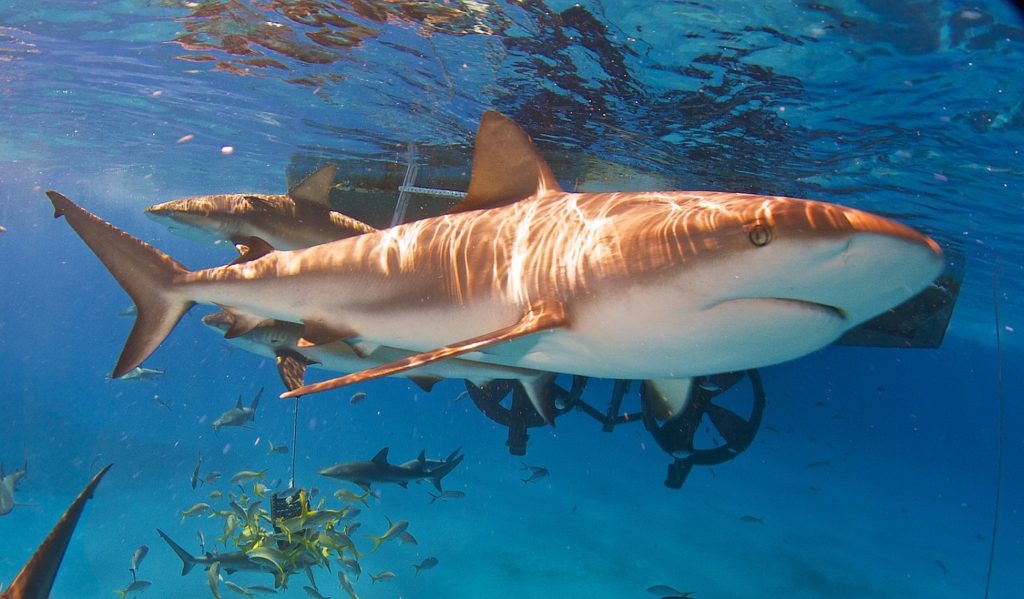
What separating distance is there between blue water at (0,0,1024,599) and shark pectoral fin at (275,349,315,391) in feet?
17.4

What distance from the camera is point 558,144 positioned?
13.2m

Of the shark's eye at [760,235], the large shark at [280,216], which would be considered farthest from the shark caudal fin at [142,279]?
the shark's eye at [760,235]

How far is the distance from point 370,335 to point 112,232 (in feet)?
6.38

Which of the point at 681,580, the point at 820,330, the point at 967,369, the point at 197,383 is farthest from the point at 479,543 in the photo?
the point at 197,383

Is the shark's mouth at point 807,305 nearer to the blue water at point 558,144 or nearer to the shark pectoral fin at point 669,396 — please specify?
the shark pectoral fin at point 669,396

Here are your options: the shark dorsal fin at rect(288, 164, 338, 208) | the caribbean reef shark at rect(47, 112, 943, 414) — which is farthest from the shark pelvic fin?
the shark dorsal fin at rect(288, 164, 338, 208)

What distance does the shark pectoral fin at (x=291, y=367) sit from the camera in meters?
4.99

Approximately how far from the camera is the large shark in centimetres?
669

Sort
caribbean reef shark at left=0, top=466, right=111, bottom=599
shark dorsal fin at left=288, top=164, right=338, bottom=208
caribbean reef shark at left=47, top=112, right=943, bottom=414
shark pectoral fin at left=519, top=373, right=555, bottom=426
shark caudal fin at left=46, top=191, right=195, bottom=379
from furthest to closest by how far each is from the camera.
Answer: shark dorsal fin at left=288, top=164, right=338, bottom=208 < shark pectoral fin at left=519, top=373, right=555, bottom=426 < shark caudal fin at left=46, top=191, right=195, bottom=379 < caribbean reef shark at left=0, top=466, right=111, bottom=599 < caribbean reef shark at left=47, top=112, right=943, bottom=414

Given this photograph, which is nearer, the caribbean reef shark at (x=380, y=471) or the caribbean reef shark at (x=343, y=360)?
the caribbean reef shark at (x=343, y=360)

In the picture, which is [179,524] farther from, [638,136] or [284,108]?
[638,136]

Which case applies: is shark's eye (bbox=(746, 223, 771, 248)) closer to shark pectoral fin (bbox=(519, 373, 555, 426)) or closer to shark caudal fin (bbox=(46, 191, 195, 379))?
shark pectoral fin (bbox=(519, 373, 555, 426))

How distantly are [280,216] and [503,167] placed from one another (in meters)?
4.07

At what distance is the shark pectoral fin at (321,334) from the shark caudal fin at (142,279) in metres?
1.04
